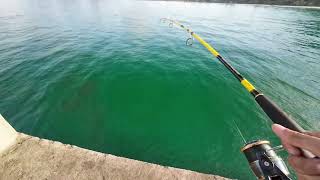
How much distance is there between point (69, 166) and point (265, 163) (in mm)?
3427

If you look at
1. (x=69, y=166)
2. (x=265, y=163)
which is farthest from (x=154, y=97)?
(x=265, y=163)

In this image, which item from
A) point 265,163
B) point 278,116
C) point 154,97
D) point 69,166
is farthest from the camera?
point 154,97

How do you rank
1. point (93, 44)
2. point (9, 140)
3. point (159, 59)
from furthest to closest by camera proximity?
point (93, 44) < point (159, 59) < point (9, 140)

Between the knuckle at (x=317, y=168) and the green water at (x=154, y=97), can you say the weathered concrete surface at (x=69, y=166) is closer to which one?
the green water at (x=154, y=97)

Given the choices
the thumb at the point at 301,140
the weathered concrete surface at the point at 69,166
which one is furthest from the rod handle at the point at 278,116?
the weathered concrete surface at the point at 69,166

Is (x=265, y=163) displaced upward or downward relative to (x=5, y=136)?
upward

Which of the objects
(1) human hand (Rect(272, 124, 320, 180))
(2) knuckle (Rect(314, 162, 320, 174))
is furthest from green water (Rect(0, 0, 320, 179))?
(2) knuckle (Rect(314, 162, 320, 174))

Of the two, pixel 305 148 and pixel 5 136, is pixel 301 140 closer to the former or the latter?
pixel 305 148

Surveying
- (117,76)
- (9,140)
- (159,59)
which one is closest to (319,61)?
(159,59)

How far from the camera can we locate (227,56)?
13.9 m

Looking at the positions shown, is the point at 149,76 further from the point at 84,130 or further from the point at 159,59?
the point at 84,130

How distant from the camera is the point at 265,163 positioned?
8.04 feet

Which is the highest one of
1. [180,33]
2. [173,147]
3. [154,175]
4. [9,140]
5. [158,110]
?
[180,33]

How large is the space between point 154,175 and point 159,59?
10368 millimetres
